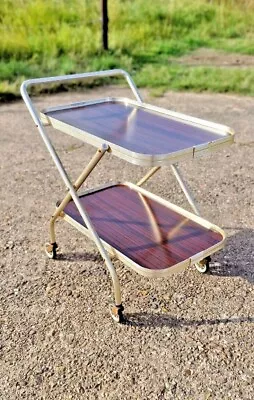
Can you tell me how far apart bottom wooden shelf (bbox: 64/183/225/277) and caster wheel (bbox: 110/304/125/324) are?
0.20 meters

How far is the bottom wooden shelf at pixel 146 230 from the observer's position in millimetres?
2141

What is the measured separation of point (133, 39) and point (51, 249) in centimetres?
607

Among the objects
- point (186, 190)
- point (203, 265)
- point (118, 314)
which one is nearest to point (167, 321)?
point (118, 314)

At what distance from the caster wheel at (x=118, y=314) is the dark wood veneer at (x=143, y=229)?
0.73ft

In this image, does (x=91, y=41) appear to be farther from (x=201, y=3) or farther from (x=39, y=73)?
(x=201, y=3)

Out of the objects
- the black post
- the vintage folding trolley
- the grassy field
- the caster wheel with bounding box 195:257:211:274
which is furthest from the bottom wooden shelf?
the black post

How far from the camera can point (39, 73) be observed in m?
6.12

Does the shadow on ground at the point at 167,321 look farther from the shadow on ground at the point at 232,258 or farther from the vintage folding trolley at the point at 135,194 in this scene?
the shadow on ground at the point at 232,258

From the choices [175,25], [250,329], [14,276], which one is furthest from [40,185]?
[175,25]

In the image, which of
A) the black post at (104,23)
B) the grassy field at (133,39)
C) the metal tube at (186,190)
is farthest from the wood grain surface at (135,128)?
the black post at (104,23)

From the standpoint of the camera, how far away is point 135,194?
9.18ft

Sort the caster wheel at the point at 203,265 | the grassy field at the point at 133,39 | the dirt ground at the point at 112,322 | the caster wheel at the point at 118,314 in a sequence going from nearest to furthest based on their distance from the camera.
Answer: the dirt ground at the point at 112,322, the caster wheel at the point at 118,314, the caster wheel at the point at 203,265, the grassy field at the point at 133,39

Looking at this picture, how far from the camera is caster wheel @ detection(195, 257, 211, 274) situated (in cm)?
243

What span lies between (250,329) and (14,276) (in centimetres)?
119
